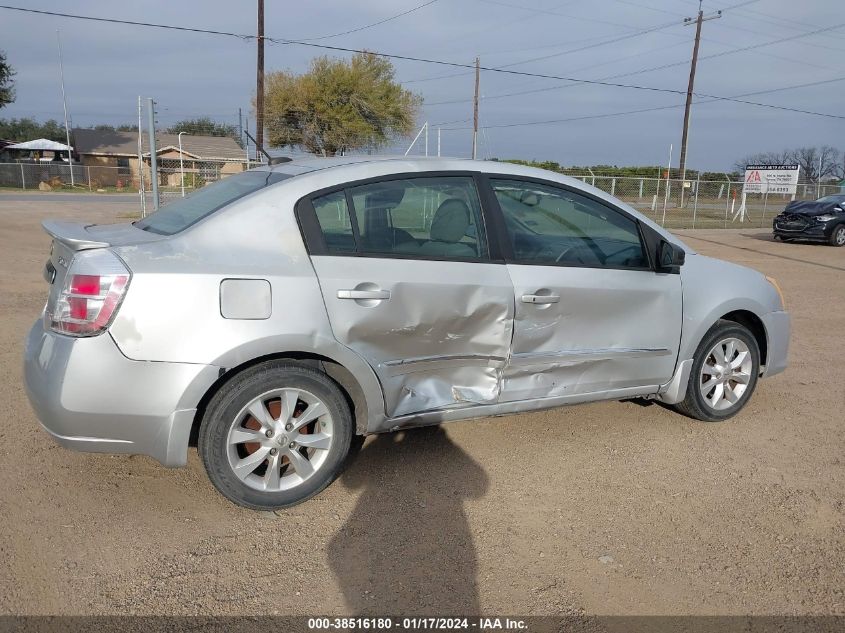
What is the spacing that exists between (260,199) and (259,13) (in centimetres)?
2475

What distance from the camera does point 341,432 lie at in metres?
3.43

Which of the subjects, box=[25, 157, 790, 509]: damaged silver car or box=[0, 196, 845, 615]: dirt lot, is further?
box=[25, 157, 790, 509]: damaged silver car

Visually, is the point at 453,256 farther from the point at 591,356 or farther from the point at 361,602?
the point at 361,602

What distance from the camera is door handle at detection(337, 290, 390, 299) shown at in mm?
3316

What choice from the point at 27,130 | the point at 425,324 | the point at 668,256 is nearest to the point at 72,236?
the point at 425,324

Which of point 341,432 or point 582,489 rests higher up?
point 341,432

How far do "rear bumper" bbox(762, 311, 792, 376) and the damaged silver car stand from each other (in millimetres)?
539

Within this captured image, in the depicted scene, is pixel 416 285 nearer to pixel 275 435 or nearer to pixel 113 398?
pixel 275 435

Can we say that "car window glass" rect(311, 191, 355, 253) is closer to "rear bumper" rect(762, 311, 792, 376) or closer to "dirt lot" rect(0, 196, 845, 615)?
"dirt lot" rect(0, 196, 845, 615)

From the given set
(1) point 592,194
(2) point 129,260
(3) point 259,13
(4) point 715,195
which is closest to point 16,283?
(2) point 129,260

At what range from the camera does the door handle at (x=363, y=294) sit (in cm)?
332

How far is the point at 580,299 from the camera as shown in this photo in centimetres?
393

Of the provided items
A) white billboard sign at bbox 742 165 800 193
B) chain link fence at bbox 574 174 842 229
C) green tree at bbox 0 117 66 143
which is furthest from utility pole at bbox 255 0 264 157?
green tree at bbox 0 117 66 143

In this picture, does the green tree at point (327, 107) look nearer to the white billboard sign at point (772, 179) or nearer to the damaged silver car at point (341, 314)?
the white billboard sign at point (772, 179)
